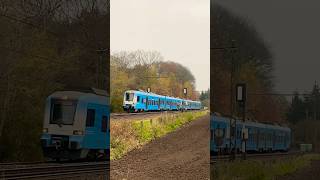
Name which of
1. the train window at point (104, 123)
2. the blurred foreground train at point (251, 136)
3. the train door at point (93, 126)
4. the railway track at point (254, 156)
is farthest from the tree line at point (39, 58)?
the railway track at point (254, 156)

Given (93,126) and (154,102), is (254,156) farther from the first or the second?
(154,102)

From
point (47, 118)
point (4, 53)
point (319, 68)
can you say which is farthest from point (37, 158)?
point (319, 68)

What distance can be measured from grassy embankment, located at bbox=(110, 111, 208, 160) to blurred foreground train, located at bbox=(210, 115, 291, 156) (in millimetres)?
2129

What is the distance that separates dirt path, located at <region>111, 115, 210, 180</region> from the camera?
1600cm

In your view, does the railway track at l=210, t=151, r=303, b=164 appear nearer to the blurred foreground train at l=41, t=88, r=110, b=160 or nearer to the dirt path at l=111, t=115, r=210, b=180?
the dirt path at l=111, t=115, r=210, b=180

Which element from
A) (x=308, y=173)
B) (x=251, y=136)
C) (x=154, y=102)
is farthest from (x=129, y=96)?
(x=308, y=173)

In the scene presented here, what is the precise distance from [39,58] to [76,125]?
3.07m

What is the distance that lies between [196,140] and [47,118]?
4719mm

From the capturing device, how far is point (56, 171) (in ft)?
46.3

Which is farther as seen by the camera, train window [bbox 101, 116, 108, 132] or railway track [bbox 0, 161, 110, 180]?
train window [bbox 101, 116, 108, 132]

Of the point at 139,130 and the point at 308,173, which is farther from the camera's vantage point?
the point at 139,130

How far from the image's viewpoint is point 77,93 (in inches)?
621

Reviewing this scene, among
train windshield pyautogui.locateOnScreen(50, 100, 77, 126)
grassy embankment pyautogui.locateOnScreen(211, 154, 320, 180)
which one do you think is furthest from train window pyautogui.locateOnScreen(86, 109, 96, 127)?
grassy embankment pyautogui.locateOnScreen(211, 154, 320, 180)

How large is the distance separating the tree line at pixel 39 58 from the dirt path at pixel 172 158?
7.97 feet
